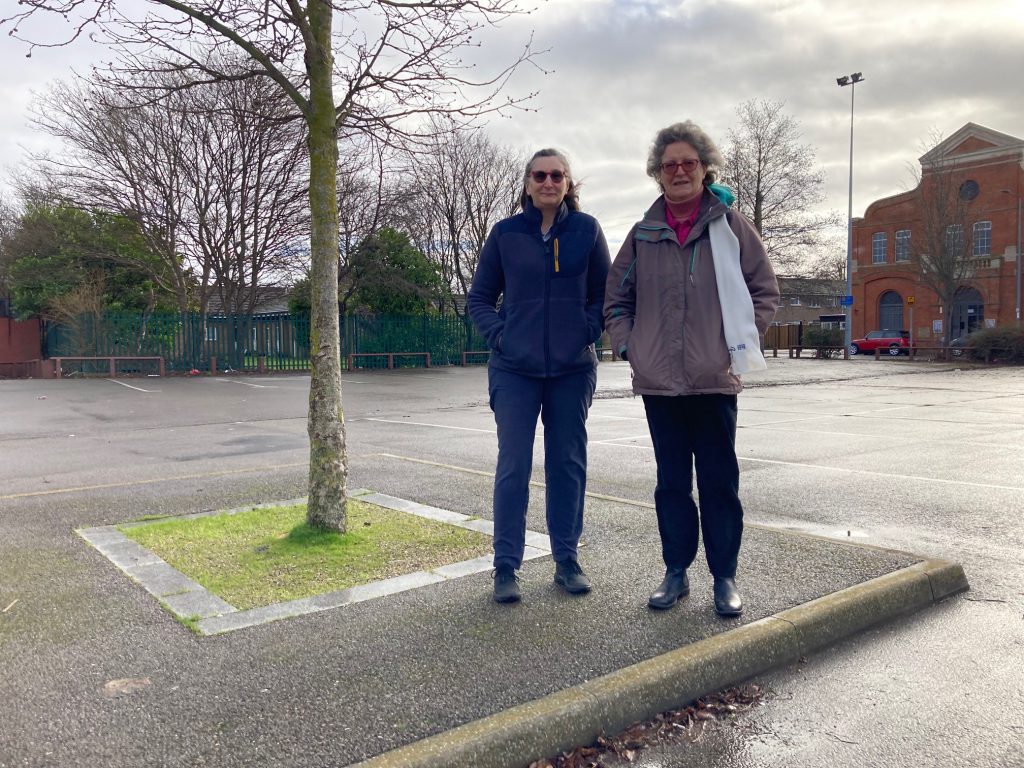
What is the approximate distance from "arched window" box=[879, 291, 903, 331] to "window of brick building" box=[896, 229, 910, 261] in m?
2.25

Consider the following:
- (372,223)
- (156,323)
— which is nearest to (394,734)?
(156,323)

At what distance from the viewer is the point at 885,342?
45.6 m

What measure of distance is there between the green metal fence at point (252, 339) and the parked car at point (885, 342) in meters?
23.3

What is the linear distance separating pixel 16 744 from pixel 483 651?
155 centimetres

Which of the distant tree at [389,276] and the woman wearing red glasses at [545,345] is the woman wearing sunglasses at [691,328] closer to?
the woman wearing red glasses at [545,345]

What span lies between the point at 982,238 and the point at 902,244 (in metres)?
4.44

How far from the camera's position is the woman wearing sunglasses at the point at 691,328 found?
3.55 metres

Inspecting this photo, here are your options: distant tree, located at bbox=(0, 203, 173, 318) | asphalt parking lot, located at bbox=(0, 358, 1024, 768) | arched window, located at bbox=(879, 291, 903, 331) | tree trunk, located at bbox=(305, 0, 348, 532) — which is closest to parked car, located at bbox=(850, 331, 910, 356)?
arched window, located at bbox=(879, 291, 903, 331)

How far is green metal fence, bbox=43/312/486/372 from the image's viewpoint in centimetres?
2647

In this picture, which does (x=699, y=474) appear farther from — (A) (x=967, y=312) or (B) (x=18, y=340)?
(A) (x=967, y=312)

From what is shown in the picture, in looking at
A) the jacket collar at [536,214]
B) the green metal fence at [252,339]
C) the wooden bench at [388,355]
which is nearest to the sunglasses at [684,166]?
the jacket collar at [536,214]

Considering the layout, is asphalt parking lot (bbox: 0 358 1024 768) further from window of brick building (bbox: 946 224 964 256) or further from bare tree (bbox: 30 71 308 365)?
window of brick building (bbox: 946 224 964 256)

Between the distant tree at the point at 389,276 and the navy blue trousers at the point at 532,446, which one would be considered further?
the distant tree at the point at 389,276

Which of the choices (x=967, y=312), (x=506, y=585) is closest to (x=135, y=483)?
(x=506, y=585)
